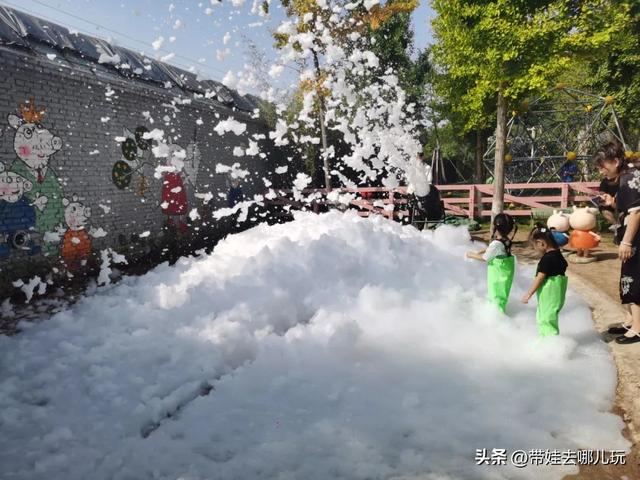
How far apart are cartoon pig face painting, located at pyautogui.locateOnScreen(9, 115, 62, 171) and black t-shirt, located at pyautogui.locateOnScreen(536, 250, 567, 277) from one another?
7.17 metres

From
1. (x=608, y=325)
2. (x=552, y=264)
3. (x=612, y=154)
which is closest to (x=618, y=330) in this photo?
(x=608, y=325)

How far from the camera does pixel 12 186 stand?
275 inches

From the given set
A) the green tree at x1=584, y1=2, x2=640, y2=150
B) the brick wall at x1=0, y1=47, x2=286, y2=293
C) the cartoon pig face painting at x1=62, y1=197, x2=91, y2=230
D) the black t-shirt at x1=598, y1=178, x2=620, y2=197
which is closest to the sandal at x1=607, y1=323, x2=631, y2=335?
the black t-shirt at x1=598, y1=178, x2=620, y2=197

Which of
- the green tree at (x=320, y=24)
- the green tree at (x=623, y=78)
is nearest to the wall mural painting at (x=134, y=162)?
the green tree at (x=320, y=24)

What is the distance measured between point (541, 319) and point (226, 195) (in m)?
10.7

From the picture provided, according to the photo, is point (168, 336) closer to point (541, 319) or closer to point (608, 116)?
point (541, 319)

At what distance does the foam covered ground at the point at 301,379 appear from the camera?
10.3 ft

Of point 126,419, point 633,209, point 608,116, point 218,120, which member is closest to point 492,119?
point 608,116

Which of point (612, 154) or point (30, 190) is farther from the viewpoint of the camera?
point (30, 190)

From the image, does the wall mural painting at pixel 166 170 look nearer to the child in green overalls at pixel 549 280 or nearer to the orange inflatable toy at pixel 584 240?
the child in green overalls at pixel 549 280

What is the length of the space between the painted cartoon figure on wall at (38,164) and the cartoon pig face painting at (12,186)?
0.18 ft

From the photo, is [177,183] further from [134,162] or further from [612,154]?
[612,154]

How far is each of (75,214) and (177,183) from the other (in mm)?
3266

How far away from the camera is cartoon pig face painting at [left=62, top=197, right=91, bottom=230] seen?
26.5 ft
